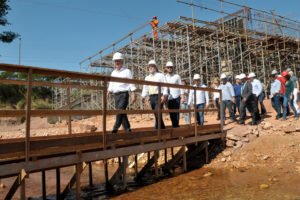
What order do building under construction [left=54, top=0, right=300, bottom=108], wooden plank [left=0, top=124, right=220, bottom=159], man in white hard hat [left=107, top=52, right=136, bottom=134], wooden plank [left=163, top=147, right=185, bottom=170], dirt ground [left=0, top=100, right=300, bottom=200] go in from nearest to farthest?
wooden plank [left=0, top=124, right=220, bottom=159] → dirt ground [left=0, top=100, right=300, bottom=200] → man in white hard hat [left=107, top=52, right=136, bottom=134] → wooden plank [left=163, top=147, right=185, bottom=170] → building under construction [left=54, top=0, right=300, bottom=108]

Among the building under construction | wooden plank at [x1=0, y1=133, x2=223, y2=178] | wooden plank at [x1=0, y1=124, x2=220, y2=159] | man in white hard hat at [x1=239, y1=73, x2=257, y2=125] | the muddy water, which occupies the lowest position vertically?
the muddy water

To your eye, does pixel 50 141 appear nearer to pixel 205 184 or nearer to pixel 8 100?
pixel 205 184

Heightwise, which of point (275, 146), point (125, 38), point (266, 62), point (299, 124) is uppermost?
point (125, 38)

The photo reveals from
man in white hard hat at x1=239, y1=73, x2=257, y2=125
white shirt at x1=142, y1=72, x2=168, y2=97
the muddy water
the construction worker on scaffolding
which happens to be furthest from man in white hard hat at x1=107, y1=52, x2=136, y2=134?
the construction worker on scaffolding

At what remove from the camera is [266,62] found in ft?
71.2

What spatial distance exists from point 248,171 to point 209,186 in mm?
1560

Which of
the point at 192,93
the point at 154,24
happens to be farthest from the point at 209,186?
the point at 154,24


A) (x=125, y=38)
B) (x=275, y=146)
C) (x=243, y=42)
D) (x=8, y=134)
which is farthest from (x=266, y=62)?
(x=8, y=134)

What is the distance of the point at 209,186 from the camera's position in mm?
6000

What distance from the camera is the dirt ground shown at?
5.43 meters

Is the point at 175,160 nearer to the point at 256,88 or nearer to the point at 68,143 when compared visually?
the point at 68,143

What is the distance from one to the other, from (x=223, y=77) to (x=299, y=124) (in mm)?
2827

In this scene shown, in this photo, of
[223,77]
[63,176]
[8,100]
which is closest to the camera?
[63,176]

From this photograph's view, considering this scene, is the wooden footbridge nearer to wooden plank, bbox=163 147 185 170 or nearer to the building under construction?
wooden plank, bbox=163 147 185 170
